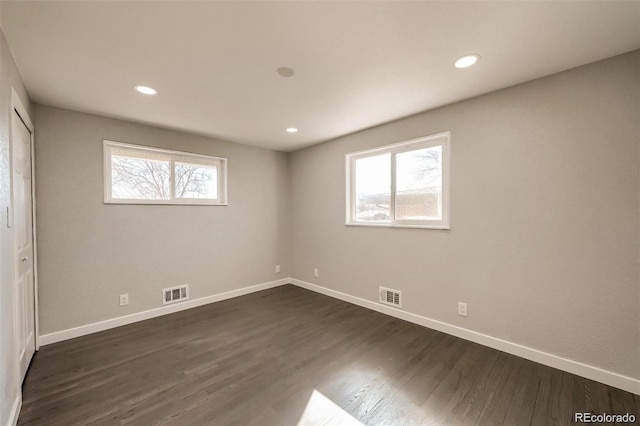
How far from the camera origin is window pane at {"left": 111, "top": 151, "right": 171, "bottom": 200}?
10.1ft

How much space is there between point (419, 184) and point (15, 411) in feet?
12.6

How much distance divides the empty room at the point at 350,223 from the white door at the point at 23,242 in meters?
0.04

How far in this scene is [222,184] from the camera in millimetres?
4008

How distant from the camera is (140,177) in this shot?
10.7ft

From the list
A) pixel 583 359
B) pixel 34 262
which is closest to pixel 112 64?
pixel 34 262

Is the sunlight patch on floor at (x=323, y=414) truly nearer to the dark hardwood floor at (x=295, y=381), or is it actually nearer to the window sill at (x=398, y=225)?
the dark hardwood floor at (x=295, y=381)

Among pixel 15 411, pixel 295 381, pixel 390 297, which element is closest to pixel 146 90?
pixel 15 411

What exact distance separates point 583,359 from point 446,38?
2664 mm

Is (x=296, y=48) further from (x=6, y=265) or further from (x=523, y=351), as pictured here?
(x=523, y=351)

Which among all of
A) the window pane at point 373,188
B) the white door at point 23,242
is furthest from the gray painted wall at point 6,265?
the window pane at point 373,188

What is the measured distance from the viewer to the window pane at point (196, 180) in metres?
3.59

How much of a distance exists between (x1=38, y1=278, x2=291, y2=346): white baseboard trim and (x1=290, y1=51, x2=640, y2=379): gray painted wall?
2.51 metres

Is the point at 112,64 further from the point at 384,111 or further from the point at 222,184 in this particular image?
the point at 384,111

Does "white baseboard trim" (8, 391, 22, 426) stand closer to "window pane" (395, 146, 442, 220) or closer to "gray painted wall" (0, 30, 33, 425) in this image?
"gray painted wall" (0, 30, 33, 425)
